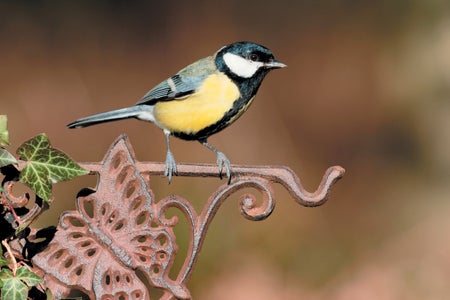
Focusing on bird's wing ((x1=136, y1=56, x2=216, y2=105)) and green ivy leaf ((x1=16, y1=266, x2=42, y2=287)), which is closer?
green ivy leaf ((x1=16, y1=266, x2=42, y2=287))

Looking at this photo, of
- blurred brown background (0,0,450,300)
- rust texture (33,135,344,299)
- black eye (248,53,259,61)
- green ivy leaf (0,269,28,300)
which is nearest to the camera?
green ivy leaf (0,269,28,300)

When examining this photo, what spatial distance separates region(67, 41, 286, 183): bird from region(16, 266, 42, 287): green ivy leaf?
464 millimetres

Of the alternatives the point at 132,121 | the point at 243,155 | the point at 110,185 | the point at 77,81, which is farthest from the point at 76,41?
the point at 110,185

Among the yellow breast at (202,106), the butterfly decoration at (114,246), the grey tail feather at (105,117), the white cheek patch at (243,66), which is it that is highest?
the white cheek patch at (243,66)

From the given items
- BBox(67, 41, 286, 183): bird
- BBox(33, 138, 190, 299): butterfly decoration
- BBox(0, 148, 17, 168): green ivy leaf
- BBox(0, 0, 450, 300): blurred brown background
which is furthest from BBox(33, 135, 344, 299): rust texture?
BBox(0, 0, 450, 300): blurred brown background

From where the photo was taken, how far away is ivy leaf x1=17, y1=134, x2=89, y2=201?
113 cm

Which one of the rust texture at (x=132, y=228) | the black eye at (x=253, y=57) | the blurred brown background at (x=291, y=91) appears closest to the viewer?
the rust texture at (x=132, y=228)

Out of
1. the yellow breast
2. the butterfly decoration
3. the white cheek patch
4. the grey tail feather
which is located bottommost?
the butterfly decoration

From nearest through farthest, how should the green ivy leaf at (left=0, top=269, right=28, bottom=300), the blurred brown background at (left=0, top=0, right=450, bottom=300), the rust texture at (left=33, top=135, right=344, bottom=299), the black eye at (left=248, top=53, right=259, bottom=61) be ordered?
the green ivy leaf at (left=0, top=269, right=28, bottom=300) < the rust texture at (left=33, top=135, right=344, bottom=299) < the black eye at (left=248, top=53, right=259, bottom=61) < the blurred brown background at (left=0, top=0, right=450, bottom=300)

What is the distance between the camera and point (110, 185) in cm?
124

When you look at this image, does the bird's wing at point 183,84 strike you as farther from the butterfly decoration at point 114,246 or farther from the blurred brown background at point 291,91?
the blurred brown background at point 291,91

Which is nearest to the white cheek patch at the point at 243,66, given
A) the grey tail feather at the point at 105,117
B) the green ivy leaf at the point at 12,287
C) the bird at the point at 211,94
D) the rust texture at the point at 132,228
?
the bird at the point at 211,94

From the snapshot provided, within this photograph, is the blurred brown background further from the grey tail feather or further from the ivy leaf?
the ivy leaf

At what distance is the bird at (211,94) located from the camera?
5.22 feet
